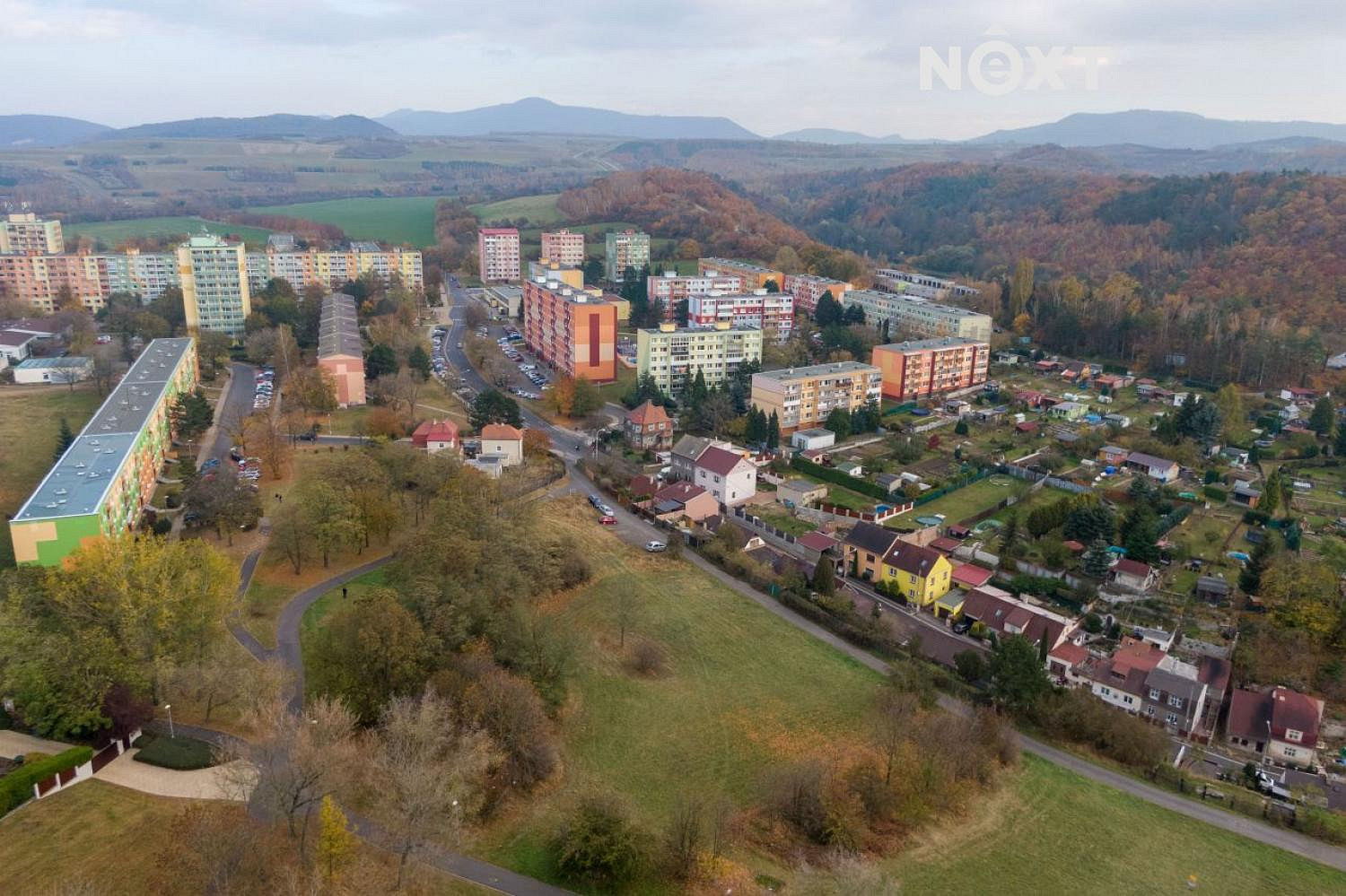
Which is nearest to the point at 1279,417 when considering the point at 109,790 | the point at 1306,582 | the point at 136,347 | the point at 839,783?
the point at 1306,582

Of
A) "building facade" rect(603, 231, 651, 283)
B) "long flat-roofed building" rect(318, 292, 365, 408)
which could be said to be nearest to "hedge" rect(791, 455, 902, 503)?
"long flat-roofed building" rect(318, 292, 365, 408)

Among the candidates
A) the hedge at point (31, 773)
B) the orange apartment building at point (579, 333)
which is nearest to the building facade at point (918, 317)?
the orange apartment building at point (579, 333)

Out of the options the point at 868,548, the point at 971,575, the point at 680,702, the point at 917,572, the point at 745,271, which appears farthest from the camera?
the point at 745,271

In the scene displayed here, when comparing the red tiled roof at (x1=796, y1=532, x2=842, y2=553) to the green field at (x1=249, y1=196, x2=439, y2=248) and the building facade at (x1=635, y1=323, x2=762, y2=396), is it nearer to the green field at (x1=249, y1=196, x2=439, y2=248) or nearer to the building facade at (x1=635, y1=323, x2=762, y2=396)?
the building facade at (x1=635, y1=323, x2=762, y2=396)

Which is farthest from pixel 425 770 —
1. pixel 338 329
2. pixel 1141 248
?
pixel 1141 248

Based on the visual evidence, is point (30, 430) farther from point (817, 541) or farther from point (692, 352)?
point (817, 541)

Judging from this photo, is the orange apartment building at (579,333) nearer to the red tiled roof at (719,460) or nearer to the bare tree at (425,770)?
the red tiled roof at (719,460)
